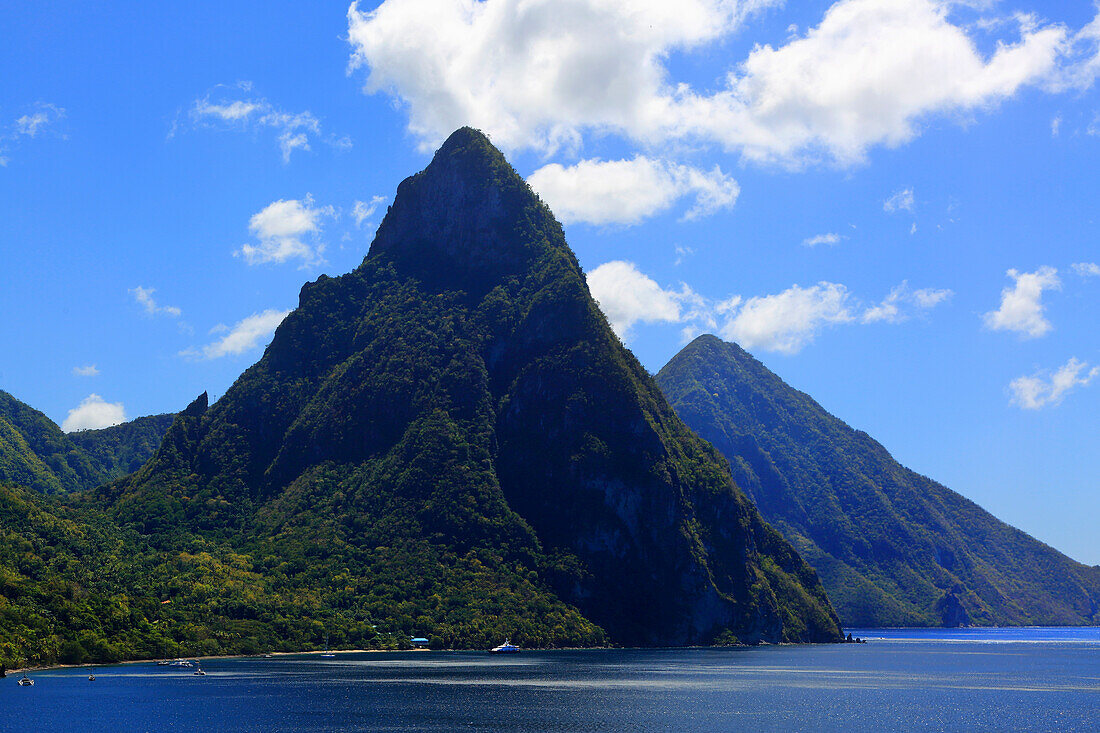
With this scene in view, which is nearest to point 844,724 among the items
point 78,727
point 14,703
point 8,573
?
point 78,727

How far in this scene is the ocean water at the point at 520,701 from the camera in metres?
122

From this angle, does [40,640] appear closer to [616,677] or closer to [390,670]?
[390,670]

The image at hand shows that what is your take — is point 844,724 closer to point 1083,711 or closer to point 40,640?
point 1083,711

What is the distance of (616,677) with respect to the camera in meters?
183

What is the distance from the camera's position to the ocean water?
399ft

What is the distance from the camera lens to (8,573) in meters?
194

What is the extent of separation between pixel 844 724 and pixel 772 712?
11941mm

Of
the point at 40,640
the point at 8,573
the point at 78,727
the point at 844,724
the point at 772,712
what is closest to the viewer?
the point at 78,727

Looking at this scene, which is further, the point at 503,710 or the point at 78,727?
the point at 503,710

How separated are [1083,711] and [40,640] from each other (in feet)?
537

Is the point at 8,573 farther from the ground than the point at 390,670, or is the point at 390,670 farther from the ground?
the point at 8,573

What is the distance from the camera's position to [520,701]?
468 feet

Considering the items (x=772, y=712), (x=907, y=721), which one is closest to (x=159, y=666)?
(x=772, y=712)

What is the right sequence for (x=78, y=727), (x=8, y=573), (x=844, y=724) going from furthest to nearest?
(x=8, y=573), (x=844, y=724), (x=78, y=727)
